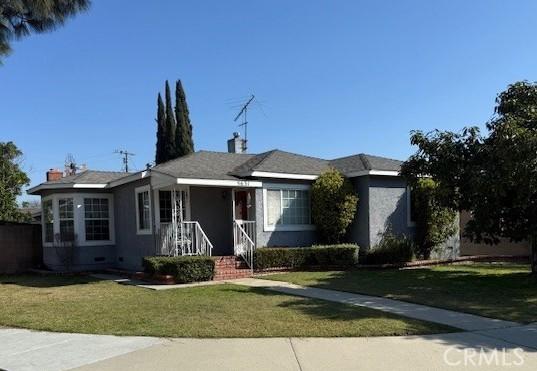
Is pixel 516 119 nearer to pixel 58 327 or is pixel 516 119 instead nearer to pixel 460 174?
pixel 460 174

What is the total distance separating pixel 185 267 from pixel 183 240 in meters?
2.07

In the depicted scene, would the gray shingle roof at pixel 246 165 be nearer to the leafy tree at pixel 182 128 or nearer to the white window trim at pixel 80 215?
the white window trim at pixel 80 215

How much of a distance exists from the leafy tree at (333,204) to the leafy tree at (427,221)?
2712mm

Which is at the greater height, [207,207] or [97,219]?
[207,207]

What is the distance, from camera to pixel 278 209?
1812 centimetres

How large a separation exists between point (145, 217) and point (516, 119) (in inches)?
450

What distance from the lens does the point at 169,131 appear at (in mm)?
37656

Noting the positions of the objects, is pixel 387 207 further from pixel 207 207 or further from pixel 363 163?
pixel 207 207

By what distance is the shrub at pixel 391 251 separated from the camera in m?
17.8

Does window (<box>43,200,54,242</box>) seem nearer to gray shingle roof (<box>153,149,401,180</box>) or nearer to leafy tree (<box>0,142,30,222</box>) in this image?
gray shingle roof (<box>153,149,401,180</box>)

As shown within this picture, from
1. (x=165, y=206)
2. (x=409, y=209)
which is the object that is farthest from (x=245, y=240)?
(x=409, y=209)

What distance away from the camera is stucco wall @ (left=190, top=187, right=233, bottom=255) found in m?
17.4

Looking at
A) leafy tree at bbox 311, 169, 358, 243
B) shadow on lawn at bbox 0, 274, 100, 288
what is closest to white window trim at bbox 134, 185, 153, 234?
shadow on lawn at bbox 0, 274, 100, 288

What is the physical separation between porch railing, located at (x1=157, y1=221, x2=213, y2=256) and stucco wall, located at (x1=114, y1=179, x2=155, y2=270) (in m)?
0.70
